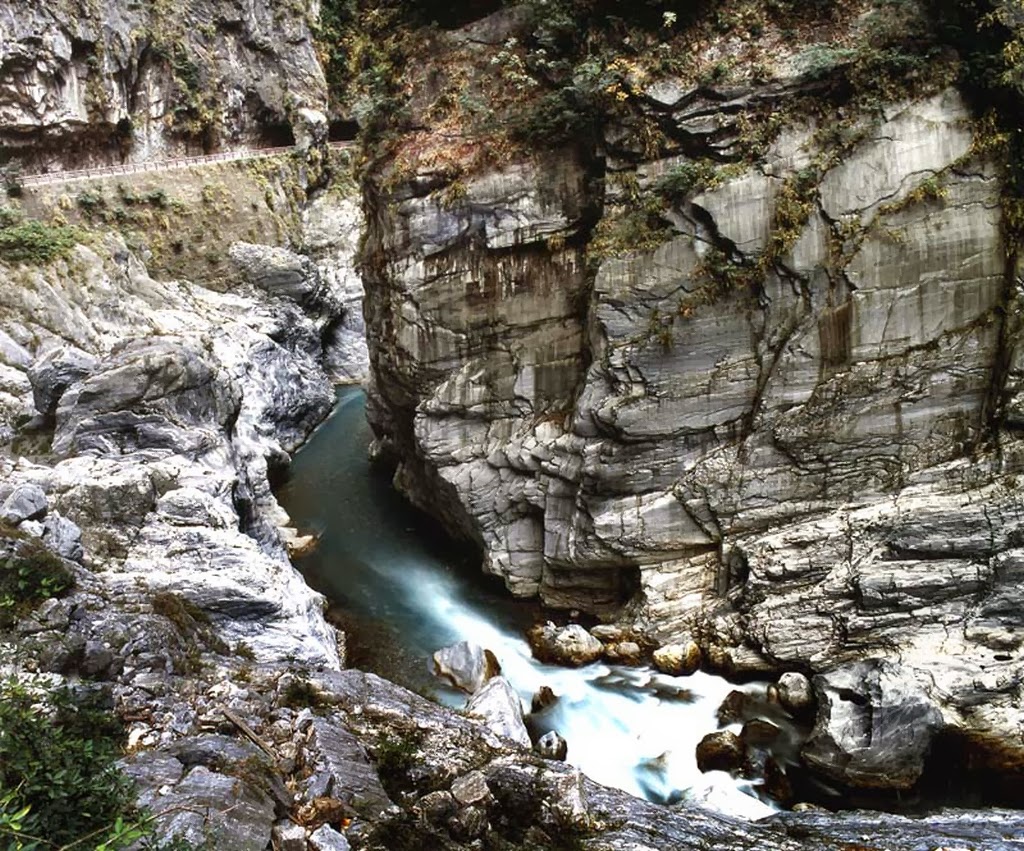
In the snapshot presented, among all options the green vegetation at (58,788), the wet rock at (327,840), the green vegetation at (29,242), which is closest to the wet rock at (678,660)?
the wet rock at (327,840)

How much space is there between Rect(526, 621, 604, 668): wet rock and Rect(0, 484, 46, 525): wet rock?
9555 mm

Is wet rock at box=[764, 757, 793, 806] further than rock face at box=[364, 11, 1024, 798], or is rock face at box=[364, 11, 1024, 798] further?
rock face at box=[364, 11, 1024, 798]

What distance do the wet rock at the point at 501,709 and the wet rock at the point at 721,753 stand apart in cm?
304

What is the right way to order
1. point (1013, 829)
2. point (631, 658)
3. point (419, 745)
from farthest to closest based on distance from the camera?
point (631, 658) → point (1013, 829) → point (419, 745)

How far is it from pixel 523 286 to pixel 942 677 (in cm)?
1129

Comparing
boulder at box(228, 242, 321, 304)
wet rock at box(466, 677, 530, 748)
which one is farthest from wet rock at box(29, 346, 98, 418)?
boulder at box(228, 242, 321, 304)

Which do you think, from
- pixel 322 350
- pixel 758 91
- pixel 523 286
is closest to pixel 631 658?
pixel 523 286

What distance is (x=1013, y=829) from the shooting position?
10.2 meters

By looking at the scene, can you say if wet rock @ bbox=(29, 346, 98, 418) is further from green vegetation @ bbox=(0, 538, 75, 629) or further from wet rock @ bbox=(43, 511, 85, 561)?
green vegetation @ bbox=(0, 538, 75, 629)

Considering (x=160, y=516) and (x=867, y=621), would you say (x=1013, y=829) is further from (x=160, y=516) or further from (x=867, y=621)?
(x=160, y=516)

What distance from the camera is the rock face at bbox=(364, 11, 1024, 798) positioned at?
44.4ft

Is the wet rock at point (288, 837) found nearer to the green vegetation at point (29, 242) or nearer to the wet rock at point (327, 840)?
the wet rock at point (327, 840)

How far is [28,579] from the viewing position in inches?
370

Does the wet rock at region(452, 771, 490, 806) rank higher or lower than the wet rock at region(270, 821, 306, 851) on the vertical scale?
lower
